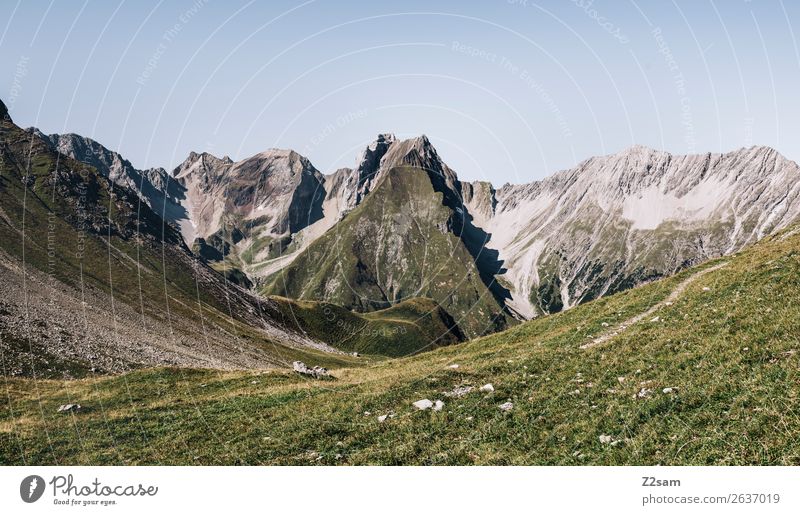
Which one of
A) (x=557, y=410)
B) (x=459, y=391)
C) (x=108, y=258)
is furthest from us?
(x=108, y=258)

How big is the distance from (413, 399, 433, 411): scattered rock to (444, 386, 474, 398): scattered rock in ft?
3.99

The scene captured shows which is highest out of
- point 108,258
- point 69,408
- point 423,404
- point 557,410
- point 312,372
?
point 108,258

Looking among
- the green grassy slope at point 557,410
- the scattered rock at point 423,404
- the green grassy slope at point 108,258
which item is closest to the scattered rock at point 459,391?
the green grassy slope at point 557,410

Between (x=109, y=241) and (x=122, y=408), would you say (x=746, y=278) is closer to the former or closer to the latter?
(x=122, y=408)

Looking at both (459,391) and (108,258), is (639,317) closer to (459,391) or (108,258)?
(459,391)

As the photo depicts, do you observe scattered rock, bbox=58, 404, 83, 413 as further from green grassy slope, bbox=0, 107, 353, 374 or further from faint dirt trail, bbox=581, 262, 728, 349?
green grassy slope, bbox=0, 107, 353, 374

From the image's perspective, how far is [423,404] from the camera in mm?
19844

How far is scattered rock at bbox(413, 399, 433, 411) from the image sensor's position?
19570 mm

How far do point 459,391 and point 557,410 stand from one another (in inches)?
224

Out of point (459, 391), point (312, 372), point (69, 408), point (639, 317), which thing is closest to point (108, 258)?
point (69, 408)

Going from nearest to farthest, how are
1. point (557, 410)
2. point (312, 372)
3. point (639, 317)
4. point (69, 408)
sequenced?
point (557, 410) < point (639, 317) < point (69, 408) < point (312, 372)

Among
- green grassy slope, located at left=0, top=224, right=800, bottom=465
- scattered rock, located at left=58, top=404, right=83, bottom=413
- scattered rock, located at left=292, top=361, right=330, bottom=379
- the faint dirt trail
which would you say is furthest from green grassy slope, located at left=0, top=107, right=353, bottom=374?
the faint dirt trail

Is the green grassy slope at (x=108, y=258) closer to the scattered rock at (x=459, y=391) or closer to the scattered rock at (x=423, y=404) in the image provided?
the scattered rock at (x=459, y=391)
